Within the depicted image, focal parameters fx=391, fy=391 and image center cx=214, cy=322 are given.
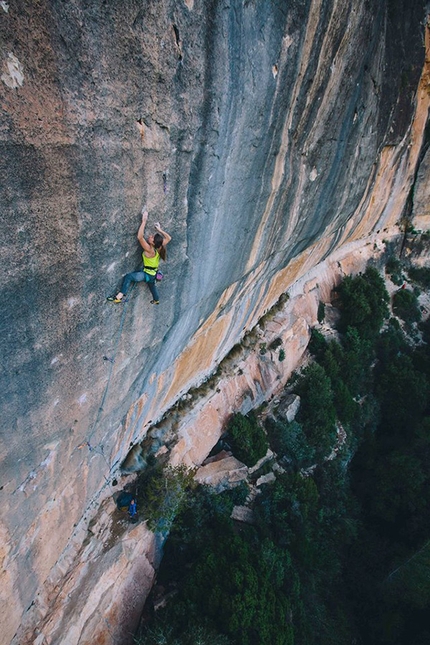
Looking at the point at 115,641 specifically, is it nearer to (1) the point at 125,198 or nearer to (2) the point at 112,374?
(2) the point at 112,374

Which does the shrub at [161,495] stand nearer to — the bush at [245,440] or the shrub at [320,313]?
the bush at [245,440]

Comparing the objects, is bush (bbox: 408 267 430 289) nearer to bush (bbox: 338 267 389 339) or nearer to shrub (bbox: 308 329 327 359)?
bush (bbox: 338 267 389 339)

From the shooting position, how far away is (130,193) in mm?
3719

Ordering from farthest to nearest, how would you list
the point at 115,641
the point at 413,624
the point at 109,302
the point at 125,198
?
1. the point at 413,624
2. the point at 115,641
3. the point at 109,302
4. the point at 125,198

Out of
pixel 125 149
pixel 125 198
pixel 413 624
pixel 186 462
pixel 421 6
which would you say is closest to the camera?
pixel 125 149

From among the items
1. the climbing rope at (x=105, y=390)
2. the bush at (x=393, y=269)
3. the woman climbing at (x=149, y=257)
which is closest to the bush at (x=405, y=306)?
the bush at (x=393, y=269)

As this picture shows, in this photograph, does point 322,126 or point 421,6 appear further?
point 421,6

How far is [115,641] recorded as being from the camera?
7160 millimetres

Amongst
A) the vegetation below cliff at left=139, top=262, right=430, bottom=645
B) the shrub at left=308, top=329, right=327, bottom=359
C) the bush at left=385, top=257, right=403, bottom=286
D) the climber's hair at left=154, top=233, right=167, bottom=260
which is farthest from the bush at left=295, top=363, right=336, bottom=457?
the climber's hair at left=154, top=233, right=167, bottom=260

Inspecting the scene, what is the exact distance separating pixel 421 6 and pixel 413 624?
49.6 feet

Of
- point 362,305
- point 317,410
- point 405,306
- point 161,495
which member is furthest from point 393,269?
point 161,495

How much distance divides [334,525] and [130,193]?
11937mm

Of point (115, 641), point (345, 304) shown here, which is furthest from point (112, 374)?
point (345, 304)

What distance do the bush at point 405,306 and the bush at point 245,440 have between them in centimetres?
974
